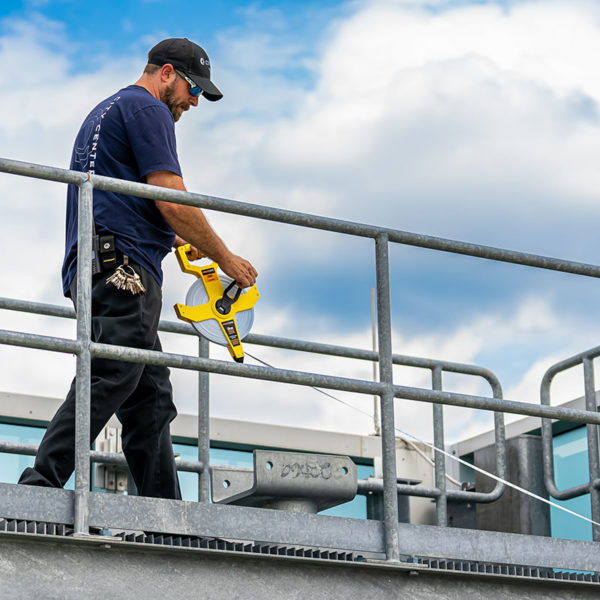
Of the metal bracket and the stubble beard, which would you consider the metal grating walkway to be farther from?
the stubble beard

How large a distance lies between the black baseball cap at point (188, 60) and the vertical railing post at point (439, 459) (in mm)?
2401

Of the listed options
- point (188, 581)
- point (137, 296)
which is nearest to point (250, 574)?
point (188, 581)

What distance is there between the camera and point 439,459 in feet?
23.1

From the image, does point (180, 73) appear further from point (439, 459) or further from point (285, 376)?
point (439, 459)

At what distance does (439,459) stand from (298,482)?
195 cm

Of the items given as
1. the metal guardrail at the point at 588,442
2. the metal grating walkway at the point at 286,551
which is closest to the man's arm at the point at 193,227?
the metal grating walkway at the point at 286,551

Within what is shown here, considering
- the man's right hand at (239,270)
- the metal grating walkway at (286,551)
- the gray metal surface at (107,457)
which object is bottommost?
the metal grating walkway at (286,551)

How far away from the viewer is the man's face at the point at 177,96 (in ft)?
17.8

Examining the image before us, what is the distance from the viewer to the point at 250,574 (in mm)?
4574

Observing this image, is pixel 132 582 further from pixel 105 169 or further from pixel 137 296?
pixel 105 169

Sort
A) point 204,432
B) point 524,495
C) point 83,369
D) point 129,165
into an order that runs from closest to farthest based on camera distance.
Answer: point 83,369 → point 129,165 → point 204,432 → point 524,495

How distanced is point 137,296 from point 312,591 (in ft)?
4.17

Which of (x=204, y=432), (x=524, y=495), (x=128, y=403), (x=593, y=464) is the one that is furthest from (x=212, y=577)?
(x=524, y=495)

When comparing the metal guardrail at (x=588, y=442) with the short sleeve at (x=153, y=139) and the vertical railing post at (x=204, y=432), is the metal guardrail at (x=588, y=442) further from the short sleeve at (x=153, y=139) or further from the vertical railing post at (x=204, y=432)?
the short sleeve at (x=153, y=139)
